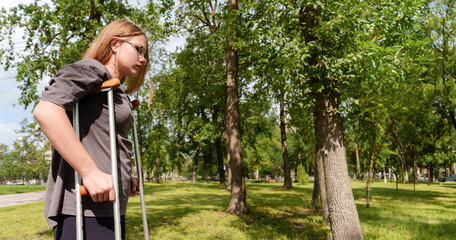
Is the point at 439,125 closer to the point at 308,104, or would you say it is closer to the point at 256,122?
the point at 256,122

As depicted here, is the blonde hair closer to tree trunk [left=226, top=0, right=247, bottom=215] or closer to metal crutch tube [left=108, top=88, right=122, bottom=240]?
metal crutch tube [left=108, top=88, right=122, bottom=240]

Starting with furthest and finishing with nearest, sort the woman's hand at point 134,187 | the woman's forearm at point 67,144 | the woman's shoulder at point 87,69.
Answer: the woman's hand at point 134,187
the woman's shoulder at point 87,69
the woman's forearm at point 67,144

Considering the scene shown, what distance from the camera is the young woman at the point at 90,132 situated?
4.80 feet

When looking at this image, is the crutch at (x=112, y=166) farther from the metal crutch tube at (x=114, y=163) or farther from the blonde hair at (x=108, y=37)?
the blonde hair at (x=108, y=37)

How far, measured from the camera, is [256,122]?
25500mm

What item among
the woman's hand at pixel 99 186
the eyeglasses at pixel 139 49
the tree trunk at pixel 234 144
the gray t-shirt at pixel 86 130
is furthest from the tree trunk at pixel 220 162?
the woman's hand at pixel 99 186

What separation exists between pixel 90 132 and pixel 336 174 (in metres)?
5.57

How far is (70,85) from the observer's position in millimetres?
1535

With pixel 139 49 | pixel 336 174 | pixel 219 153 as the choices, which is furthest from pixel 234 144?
pixel 219 153

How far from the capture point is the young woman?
1.46m

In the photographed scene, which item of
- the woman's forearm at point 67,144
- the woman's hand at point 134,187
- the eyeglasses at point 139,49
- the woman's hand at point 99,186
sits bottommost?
the woman's hand at point 134,187

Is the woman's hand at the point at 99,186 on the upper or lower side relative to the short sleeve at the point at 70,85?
lower

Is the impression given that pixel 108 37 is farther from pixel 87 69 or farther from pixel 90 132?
pixel 90 132

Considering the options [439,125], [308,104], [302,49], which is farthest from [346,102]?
[439,125]
